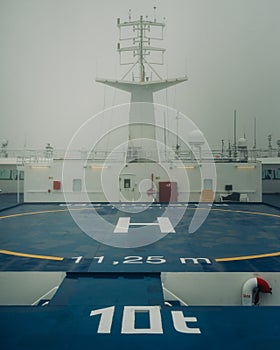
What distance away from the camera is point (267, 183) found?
922 inches

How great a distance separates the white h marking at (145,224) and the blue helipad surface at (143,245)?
0.08m

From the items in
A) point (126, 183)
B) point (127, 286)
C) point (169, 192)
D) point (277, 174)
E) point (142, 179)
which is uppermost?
point (277, 174)

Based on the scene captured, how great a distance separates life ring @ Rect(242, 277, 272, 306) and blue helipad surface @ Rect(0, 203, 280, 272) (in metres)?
0.37

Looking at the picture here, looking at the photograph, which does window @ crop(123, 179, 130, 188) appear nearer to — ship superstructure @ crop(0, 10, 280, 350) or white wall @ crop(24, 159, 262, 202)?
white wall @ crop(24, 159, 262, 202)

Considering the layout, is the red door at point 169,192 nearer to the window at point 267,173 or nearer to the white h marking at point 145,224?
the white h marking at point 145,224

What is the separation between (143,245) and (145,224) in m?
2.71

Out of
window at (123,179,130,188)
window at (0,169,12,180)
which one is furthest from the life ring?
window at (0,169,12,180)

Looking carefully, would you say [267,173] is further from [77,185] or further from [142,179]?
[77,185]

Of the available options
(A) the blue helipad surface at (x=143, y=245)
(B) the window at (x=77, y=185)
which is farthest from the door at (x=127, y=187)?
(A) the blue helipad surface at (x=143, y=245)

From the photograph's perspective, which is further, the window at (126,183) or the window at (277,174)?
the window at (277,174)

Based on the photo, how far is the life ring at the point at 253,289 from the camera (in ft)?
14.6

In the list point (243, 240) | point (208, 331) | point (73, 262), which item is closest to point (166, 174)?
point (243, 240)

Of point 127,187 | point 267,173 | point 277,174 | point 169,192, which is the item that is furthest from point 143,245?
point 277,174

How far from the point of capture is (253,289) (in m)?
4.46
